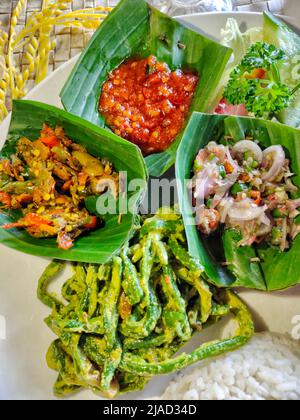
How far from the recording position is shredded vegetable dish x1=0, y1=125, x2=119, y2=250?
2.41 metres

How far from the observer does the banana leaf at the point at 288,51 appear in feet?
8.70

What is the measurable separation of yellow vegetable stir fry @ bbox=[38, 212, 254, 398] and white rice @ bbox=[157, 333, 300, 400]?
81mm

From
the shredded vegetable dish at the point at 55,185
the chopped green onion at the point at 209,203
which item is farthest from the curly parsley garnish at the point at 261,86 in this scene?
the shredded vegetable dish at the point at 55,185

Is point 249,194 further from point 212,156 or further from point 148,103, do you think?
point 148,103

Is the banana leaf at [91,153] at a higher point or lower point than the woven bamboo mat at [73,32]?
lower

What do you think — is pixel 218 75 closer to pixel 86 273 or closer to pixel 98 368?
pixel 86 273

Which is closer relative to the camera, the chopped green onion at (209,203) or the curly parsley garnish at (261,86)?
the chopped green onion at (209,203)

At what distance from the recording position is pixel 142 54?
2.82m

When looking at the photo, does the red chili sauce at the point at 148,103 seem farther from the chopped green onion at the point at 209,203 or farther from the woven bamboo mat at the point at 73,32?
the woven bamboo mat at the point at 73,32

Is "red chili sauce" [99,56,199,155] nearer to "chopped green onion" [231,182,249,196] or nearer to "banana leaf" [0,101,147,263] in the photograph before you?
"banana leaf" [0,101,147,263]

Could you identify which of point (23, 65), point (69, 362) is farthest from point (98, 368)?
point (23, 65)

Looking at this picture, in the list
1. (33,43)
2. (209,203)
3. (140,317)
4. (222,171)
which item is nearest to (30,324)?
(140,317)

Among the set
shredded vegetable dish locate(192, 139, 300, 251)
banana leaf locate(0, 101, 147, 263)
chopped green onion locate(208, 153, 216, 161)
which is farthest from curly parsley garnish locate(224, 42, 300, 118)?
banana leaf locate(0, 101, 147, 263)

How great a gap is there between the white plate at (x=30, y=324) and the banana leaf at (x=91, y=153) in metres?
0.27
